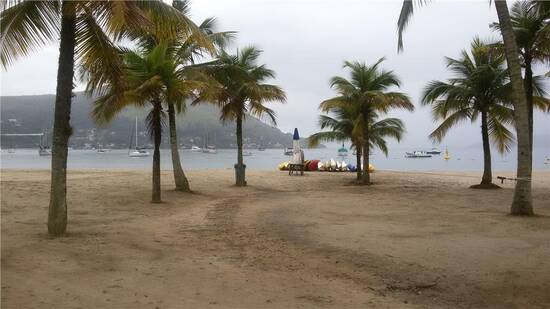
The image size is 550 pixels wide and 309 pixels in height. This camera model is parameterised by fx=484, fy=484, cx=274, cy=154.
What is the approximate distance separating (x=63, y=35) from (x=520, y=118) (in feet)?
30.9

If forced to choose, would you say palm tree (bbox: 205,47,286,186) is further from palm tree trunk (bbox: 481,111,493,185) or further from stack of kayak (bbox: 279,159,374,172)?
stack of kayak (bbox: 279,159,374,172)

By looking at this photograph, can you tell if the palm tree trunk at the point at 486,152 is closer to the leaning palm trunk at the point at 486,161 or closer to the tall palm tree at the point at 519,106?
the leaning palm trunk at the point at 486,161

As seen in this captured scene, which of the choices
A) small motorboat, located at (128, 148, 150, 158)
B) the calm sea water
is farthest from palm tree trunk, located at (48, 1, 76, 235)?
small motorboat, located at (128, 148, 150, 158)

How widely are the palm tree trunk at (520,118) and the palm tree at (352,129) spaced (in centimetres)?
1210

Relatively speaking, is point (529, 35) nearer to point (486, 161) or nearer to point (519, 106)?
point (519, 106)

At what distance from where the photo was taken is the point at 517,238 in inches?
325

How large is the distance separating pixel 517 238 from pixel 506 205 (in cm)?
552

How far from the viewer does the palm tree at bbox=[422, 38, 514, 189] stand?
1880cm

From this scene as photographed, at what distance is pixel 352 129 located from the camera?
76.8 feet

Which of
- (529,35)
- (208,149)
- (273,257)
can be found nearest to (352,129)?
(529,35)

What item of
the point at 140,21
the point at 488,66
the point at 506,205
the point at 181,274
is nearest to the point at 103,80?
the point at 140,21

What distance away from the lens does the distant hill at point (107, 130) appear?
3329 inches

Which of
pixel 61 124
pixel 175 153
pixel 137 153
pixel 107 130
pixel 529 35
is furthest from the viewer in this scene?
pixel 137 153

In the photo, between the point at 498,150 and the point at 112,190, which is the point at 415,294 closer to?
the point at 112,190
